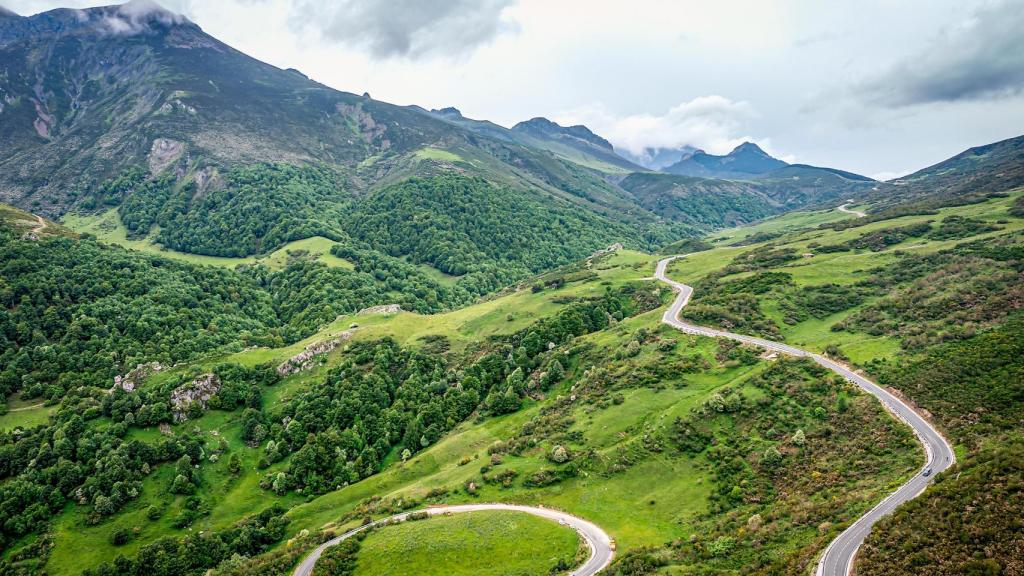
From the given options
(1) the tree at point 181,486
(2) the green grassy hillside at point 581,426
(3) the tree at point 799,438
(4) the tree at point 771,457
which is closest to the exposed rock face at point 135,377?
(2) the green grassy hillside at point 581,426

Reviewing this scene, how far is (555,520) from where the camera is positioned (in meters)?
74.2

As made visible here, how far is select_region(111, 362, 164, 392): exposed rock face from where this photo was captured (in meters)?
127

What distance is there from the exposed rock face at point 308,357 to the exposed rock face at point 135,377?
32779mm

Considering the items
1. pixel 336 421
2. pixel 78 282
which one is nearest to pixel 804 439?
pixel 336 421

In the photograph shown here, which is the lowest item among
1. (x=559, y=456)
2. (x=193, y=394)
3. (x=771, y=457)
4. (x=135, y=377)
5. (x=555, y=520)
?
(x=555, y=520)

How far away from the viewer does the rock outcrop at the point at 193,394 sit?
122 m

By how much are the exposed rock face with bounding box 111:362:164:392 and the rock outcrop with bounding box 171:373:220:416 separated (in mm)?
13540

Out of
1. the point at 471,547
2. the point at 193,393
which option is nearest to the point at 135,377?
the point at 193,393

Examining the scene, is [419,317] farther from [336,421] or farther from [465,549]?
[465,549]

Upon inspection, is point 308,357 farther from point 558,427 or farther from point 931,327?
point 931,327

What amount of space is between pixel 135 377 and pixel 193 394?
61.1 ft

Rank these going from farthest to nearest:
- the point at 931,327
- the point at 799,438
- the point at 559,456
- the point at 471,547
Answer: the point at 931,327 < the point at 559,456 < the point at 799,438 < the point at 471,547

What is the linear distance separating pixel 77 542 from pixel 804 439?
134214 mm

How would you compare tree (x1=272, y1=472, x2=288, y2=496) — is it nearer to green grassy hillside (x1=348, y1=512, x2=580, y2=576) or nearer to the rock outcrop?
the rock outcrop
